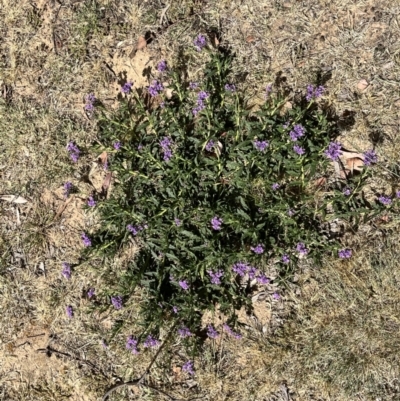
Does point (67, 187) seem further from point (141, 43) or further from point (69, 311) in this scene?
point (141, 43)

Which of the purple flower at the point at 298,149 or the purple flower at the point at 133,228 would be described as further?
the purple flower at the point at 133,228

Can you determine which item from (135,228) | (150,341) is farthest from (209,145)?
(150,341)

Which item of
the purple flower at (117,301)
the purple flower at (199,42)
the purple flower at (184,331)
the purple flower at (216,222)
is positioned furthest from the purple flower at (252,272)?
the purple flower at (199,42)

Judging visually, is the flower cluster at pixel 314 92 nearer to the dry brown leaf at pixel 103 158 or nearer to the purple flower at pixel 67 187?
the dry brown leaf at pixel 103 158

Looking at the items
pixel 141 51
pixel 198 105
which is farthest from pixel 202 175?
pixel 141 51

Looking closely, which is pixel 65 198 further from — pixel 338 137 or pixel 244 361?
pixel 338 137
